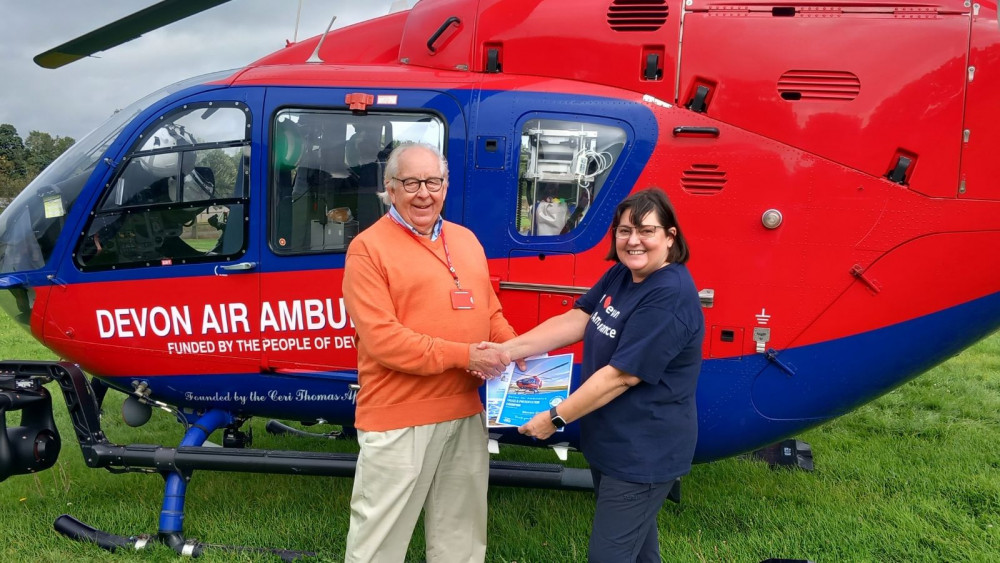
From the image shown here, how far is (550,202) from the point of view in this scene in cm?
313

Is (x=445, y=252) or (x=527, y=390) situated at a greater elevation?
(x=445, y=252)

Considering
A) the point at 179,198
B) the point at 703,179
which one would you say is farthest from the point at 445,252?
the point at 179,198

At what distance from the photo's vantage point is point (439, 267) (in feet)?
7.58

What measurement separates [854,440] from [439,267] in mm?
4472

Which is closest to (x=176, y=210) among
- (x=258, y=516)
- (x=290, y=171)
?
(x=290, y=171)

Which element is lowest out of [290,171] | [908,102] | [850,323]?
[850,323]

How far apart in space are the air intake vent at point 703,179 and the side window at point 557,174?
0.39 m

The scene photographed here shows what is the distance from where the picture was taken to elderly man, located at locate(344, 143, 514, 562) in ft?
7.19

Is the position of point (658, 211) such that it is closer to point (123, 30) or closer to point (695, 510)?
point (695, 510)

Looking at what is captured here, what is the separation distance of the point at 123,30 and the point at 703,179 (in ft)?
12.0

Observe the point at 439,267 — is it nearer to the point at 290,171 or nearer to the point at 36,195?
the point at 290,171

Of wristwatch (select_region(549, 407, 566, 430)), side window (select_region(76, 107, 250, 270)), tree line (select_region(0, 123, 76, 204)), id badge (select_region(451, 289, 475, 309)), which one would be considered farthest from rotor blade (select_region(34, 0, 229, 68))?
tree line (select_region(0, 123, 76, 204))

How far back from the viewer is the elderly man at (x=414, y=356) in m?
2.19

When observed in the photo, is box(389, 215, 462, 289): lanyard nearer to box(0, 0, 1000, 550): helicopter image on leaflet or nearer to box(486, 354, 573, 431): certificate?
box(486, 354, 573, 431): certificate
